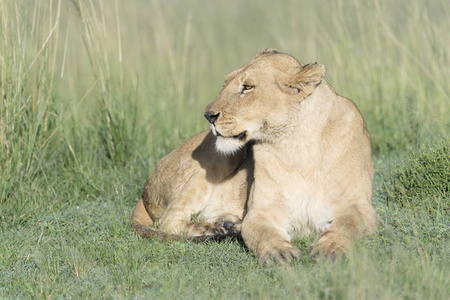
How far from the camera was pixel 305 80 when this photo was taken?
13.6 feet

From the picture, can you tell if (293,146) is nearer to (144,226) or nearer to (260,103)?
(260,103)

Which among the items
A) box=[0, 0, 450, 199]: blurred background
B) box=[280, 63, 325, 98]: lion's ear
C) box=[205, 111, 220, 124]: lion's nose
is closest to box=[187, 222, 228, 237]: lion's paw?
box=[205, 111, 220, 124]: lion's nose

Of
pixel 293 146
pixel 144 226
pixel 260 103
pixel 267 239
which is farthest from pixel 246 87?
pixel 144 226

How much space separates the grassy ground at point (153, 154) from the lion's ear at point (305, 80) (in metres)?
0.95

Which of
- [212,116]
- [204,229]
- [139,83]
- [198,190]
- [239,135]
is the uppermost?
[212,116]

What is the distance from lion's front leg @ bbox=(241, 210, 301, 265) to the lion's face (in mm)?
481

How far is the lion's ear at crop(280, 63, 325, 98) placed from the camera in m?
4.12

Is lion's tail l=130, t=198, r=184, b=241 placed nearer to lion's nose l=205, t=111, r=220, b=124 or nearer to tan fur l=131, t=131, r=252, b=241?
tan fur l=131, t=131, r=252, b=241

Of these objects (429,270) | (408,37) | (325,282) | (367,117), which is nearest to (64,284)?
(325,282)

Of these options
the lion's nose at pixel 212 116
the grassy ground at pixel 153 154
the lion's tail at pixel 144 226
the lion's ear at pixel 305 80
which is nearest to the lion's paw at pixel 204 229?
the lion's tail at pixel 144 226

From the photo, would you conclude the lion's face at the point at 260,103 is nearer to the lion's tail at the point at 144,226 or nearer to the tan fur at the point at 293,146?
the tan fur at the point at 293,146

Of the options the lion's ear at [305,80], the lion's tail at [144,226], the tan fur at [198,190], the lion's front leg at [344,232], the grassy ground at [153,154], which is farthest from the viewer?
the tan fur at [198,190]

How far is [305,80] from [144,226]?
154cm

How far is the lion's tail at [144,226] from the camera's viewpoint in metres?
4.46
